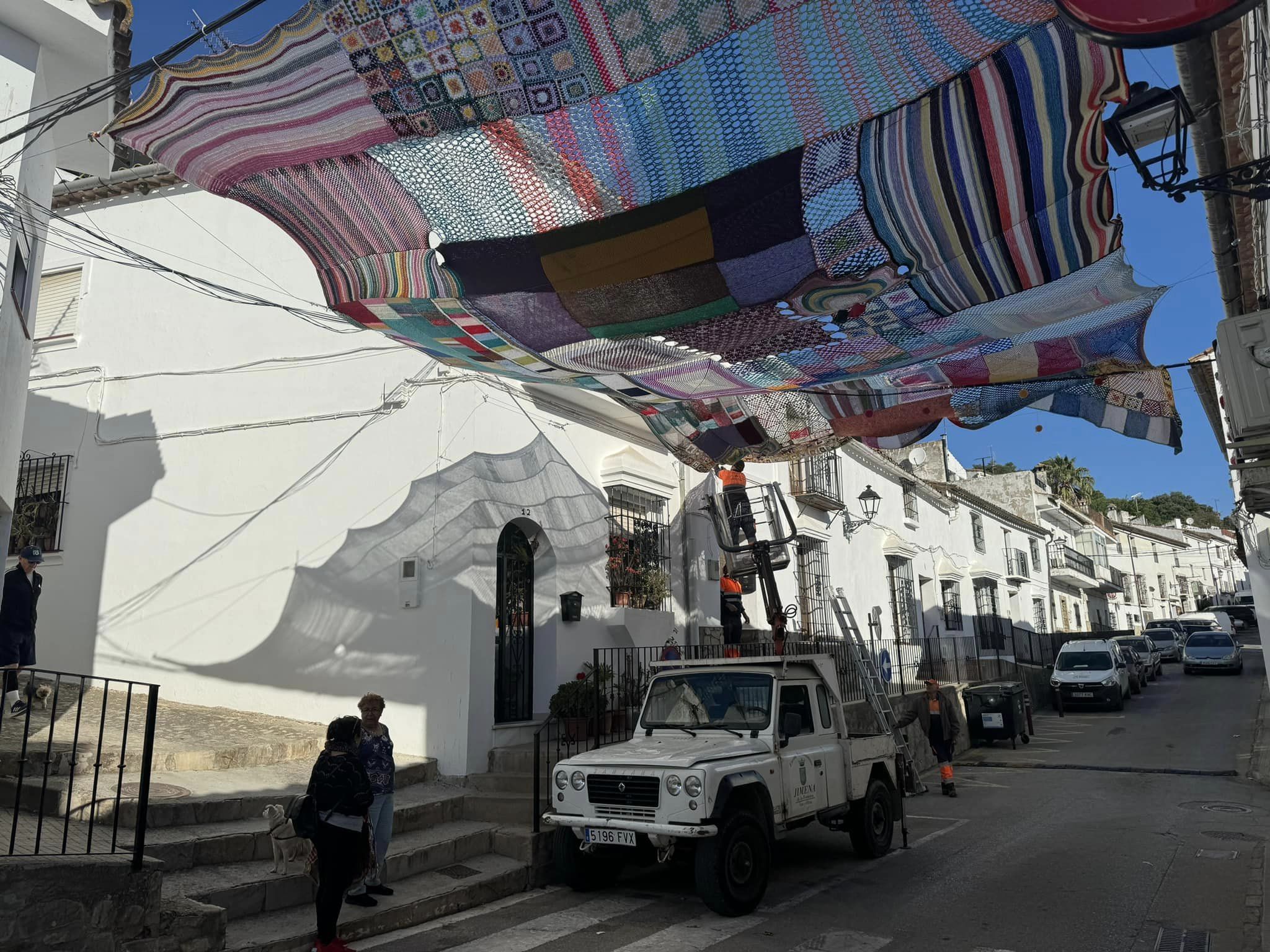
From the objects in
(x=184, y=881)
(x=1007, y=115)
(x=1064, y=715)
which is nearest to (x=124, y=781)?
(x=184, y=881)

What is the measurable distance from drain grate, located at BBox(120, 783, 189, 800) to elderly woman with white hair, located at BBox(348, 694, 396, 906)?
1.67m

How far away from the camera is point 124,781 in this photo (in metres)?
6.87

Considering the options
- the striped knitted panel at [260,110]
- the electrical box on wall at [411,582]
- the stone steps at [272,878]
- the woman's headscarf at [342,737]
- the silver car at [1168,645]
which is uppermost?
the striped knitted panel at [260,110]

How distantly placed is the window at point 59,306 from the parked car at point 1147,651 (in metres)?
27.2

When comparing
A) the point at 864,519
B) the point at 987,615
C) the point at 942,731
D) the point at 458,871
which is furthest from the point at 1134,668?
the point at 458,871

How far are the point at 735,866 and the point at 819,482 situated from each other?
11.8m

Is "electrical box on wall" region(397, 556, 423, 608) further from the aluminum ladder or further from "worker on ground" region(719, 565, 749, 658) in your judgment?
the aluminum ladder

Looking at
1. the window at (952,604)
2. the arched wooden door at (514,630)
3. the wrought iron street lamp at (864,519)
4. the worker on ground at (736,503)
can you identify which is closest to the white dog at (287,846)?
the arched wooden door at (514,630)

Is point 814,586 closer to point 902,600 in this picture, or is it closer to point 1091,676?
point 902,600

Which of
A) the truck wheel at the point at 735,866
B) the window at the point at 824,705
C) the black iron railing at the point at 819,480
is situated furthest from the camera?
the black iron railing at the point at 819,480

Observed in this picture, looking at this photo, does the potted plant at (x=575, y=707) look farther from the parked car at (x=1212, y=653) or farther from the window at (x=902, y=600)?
the parked car at (x=1212, y=653)

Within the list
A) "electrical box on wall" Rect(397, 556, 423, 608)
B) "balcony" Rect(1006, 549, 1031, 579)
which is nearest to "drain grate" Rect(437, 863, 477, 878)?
"electrical box on wall" Rect(397, 556, 423, 608)

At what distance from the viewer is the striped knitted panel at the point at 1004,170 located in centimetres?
402

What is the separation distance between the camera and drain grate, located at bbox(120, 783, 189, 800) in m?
6.56
